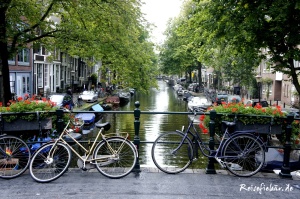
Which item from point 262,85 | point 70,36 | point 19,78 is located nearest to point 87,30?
point 70,36

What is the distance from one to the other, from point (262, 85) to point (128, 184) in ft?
125

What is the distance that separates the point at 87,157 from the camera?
219 inches

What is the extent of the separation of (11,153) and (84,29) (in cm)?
832

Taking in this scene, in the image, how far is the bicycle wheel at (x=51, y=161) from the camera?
5355mm

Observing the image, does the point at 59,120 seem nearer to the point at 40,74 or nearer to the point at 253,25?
the point at 253,25

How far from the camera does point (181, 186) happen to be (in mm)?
5188

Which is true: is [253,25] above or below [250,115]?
above

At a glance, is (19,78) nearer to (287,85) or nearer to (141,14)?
(141,14)

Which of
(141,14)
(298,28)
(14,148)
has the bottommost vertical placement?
(14,148)

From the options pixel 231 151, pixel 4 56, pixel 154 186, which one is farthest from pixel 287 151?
pixel 4 56

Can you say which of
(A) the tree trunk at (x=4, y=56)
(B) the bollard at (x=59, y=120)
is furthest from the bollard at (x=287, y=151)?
(A) the tree trunk at (x=4, y=56)

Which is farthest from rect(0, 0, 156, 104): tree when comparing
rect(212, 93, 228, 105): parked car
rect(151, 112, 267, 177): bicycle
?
rect(212, 93, 228, 105): parked car

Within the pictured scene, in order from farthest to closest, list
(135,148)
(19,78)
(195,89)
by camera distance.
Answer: (195,89)
(19,78)
(135,148)

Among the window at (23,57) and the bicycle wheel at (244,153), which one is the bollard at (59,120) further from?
the window at (23,57)
